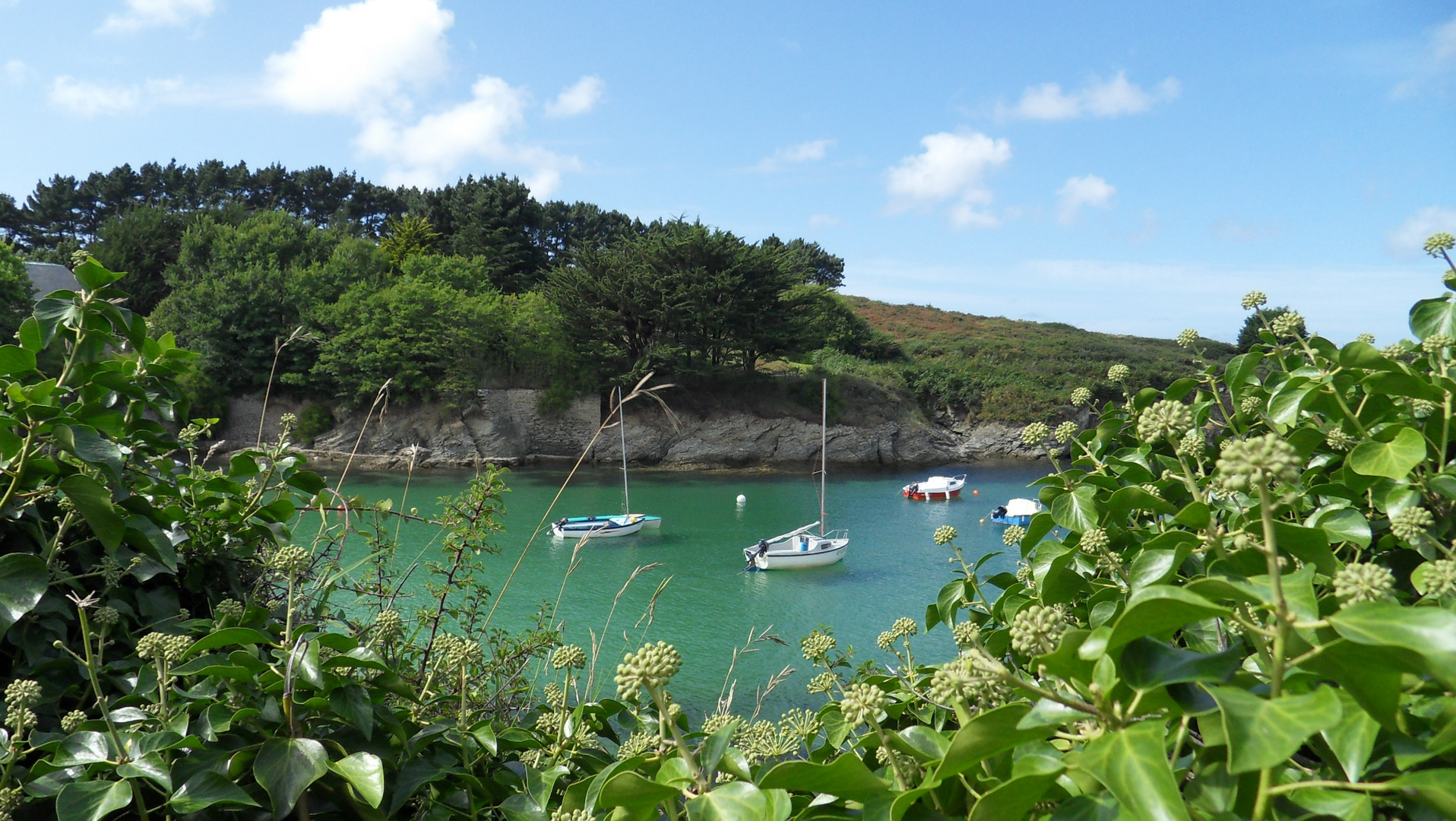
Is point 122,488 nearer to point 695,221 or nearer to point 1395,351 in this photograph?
point 1395,351

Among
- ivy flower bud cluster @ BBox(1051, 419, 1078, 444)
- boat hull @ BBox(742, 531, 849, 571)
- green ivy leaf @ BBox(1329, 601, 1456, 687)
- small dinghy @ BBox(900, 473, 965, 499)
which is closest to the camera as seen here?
green ivy leaf @ BBox(1329, 601, 1456, 687)

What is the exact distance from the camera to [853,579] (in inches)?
475

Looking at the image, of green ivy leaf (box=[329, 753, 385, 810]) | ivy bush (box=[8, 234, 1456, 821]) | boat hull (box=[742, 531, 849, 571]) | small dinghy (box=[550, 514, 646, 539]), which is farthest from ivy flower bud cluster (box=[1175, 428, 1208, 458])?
small dinghy (box=[550, 514, 646, 539])

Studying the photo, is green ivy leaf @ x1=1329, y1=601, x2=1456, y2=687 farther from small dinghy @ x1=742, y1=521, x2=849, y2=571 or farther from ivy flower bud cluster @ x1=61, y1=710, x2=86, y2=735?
small dinghy @ x1=742, y1=521, x2=849, y2=571

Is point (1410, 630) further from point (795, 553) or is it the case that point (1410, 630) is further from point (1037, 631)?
point (795, 553)

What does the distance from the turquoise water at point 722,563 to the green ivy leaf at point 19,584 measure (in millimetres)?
2586

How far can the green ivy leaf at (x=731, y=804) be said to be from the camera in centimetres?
57

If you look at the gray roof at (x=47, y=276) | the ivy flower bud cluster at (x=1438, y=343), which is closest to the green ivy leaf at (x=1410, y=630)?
the ivy flower bud cluster at (x=1438, y=343)

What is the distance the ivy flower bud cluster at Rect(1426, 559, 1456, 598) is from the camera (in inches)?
24.8

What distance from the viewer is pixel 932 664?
1.05 m

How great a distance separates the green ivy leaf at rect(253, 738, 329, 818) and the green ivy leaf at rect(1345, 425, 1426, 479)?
121 centimetres

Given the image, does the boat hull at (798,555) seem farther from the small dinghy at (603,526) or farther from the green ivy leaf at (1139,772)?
the green ivy leaf at (1139,772)

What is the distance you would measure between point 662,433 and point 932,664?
21.7m

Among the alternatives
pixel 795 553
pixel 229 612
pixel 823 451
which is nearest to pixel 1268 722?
pixel 229 612
